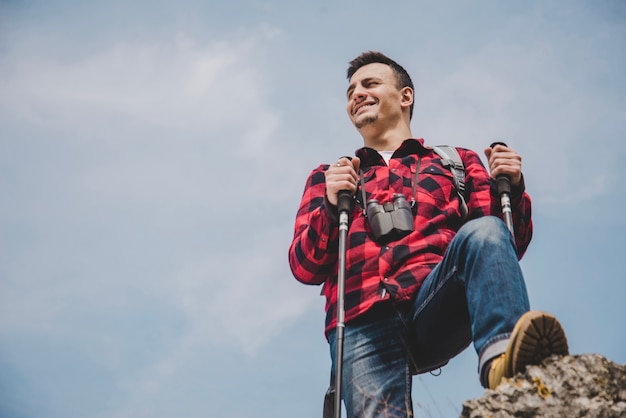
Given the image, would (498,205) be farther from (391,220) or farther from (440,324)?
(440,324)

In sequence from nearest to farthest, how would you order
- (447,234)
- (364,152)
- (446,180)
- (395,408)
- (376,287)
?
1. (395,408)
2. (376,287)
3. (447,234)
4. (446,180)
5. (364,152)

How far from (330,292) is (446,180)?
1197 millimetres

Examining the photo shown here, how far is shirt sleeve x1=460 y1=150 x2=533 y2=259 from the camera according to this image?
17.1ft

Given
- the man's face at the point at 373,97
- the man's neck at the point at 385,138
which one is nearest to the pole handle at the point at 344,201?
the man's neck at the point at 385,138

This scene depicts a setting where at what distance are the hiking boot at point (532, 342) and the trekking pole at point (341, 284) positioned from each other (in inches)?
43.5

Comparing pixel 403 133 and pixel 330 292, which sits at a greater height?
pixel 403 133

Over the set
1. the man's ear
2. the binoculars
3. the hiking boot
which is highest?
the man's ear

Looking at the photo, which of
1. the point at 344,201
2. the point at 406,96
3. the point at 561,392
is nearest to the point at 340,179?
the point at 344,201

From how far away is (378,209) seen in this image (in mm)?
5059

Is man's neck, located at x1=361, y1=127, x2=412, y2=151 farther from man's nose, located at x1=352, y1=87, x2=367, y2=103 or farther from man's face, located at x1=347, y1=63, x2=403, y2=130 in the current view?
man's nose, located at x1=352, y1=87, x2=367, y2=103


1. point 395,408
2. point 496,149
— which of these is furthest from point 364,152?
point 395,408

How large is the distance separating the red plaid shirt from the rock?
131cm

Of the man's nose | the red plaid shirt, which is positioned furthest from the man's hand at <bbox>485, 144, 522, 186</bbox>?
the man's nose

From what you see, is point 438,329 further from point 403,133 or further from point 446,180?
point 403,133
